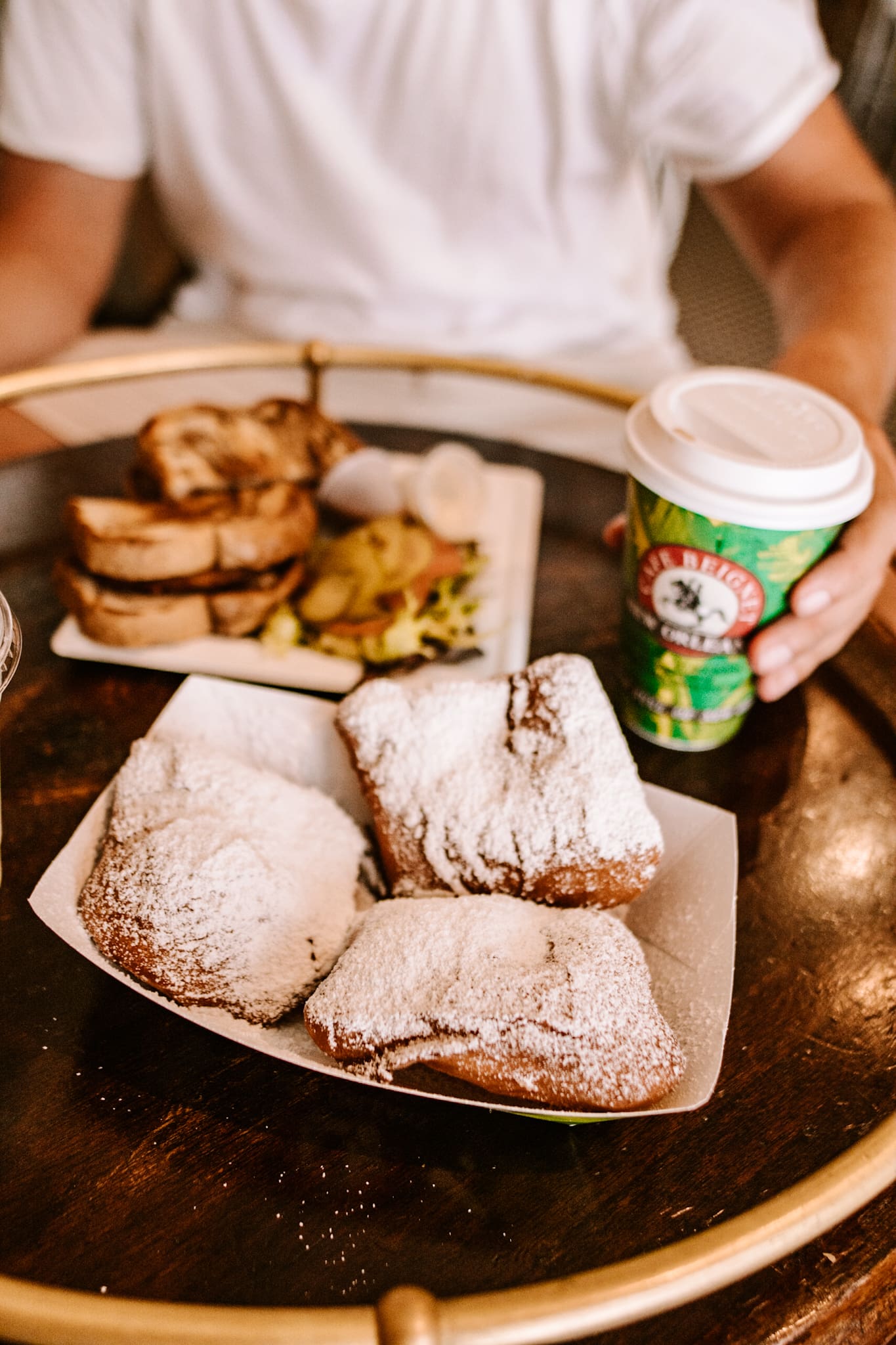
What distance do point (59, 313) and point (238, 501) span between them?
712mm

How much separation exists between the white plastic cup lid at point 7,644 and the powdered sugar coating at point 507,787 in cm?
23

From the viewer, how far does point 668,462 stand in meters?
0.70

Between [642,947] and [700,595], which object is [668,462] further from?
[642,947]

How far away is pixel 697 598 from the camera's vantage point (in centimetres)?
73

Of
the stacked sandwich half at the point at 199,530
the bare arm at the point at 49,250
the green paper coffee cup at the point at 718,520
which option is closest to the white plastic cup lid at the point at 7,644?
the stacked sandwich half at the point at 199,530

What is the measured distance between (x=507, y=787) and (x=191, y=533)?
47 centimetres

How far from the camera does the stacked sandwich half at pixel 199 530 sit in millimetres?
896

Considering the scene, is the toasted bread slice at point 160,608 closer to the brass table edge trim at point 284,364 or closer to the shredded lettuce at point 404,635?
the shredded lettuce at point 404,635

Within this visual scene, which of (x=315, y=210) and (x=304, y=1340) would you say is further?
(x=315, y=210)

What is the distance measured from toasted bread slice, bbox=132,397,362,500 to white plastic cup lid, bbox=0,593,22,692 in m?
0.39

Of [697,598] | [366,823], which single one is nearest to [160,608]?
[366,823]

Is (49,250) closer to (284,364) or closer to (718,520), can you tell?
(284,364)

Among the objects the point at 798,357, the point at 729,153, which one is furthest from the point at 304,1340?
the point at 729,153

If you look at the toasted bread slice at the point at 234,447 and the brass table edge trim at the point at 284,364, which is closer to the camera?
the toasted bread slice at the point at 234,447
